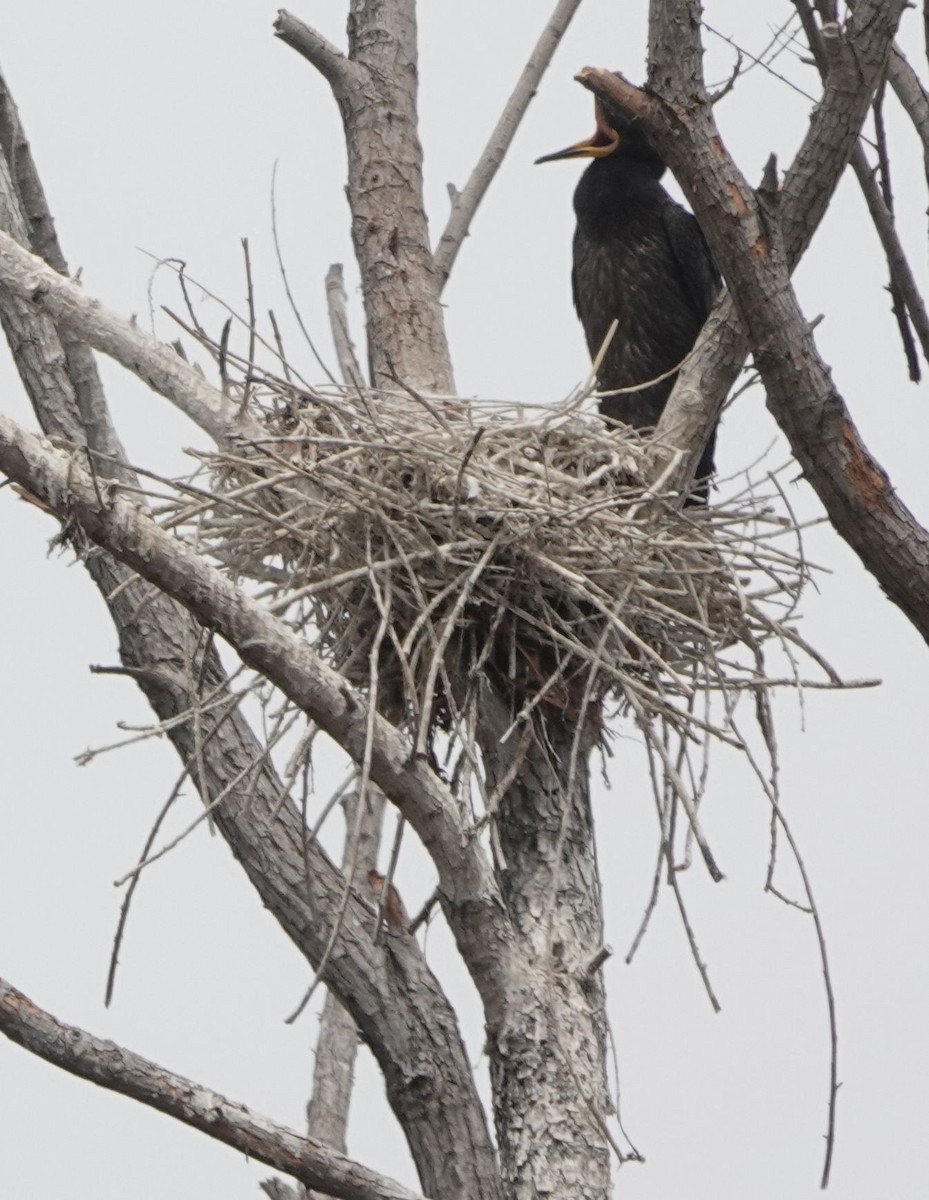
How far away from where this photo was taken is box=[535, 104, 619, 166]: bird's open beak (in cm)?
357

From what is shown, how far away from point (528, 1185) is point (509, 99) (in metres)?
2.37

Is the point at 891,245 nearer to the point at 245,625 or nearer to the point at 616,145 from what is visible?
the point at 245,625

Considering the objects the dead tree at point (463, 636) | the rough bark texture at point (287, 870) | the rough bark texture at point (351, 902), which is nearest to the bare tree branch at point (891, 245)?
the dead tree at point (463, 636)

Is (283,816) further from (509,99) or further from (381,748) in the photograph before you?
(509,99)

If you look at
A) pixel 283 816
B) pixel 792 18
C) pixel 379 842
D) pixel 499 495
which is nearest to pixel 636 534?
pixel 499 495

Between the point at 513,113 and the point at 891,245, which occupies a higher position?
the point at 513,113

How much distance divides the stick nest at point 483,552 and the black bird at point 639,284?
0.85 meters

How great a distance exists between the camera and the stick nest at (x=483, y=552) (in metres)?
2.18

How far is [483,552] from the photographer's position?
88.0 inches

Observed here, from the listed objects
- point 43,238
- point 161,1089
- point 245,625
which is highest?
point 43,238

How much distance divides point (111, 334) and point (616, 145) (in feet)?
5.00

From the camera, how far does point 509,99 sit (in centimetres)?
372

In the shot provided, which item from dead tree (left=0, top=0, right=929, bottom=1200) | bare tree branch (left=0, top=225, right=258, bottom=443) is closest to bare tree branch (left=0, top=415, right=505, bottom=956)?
dead tree (left=0, top=0, right=929, bottom=1200)

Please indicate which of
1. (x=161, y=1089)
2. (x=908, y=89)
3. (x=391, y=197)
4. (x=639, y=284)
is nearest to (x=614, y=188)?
(x=639, y=284)
